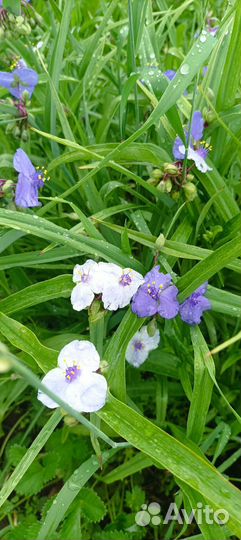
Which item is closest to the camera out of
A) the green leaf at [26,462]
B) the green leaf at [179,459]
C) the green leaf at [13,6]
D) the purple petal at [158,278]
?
the green leaf at [179,459]

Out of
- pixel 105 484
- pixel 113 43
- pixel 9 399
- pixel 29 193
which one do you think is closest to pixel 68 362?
pixel 29 193

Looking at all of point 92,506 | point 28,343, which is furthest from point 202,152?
→ point 92,506

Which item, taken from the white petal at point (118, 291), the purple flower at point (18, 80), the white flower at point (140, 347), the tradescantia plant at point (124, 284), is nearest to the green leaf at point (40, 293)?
the tradescantia plant at point (124, 284)

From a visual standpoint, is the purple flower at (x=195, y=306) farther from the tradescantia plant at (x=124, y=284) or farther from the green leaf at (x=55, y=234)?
the green leaf at (x=55, y=234)

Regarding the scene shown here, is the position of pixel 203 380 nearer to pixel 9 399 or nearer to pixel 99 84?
pixel 9 399

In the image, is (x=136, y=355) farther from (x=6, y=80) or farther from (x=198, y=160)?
(x=6, y=80)

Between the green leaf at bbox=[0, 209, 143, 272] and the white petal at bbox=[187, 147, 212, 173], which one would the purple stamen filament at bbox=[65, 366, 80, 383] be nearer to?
the green leaf at bbox=[0, 209, 143, 272]
